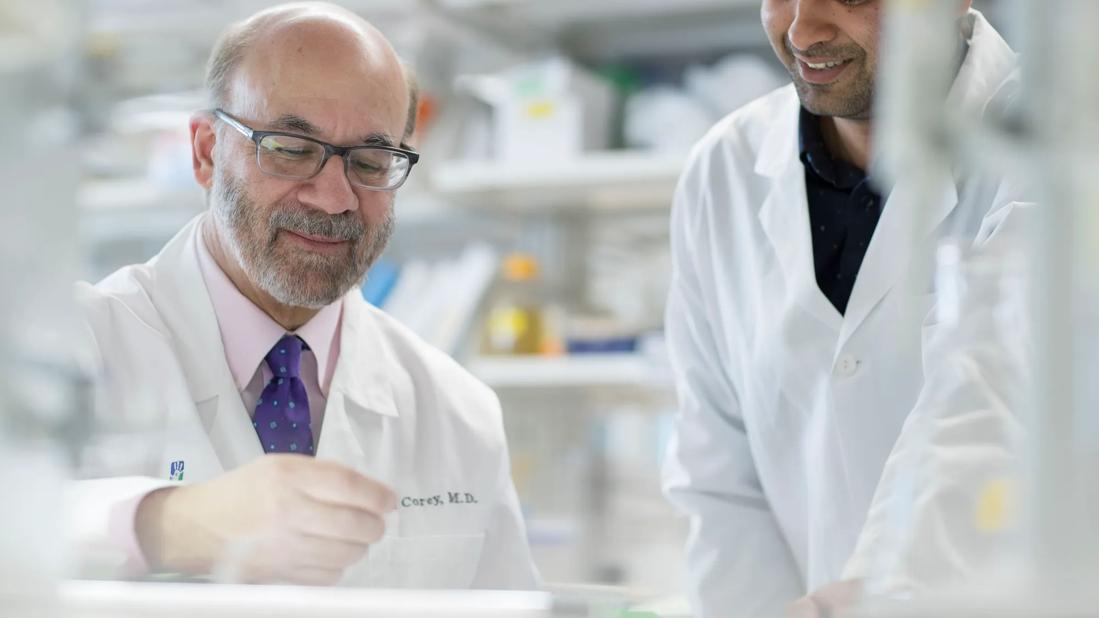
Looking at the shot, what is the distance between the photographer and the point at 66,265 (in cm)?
60

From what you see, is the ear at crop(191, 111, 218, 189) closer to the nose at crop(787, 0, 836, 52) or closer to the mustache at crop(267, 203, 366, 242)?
the mustache at crop(267, 203, 366, 242)

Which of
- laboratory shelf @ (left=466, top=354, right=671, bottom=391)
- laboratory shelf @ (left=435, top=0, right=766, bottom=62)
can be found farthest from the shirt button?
laboratory shelf @ (left=435, top=0, right=766, bottom=62)

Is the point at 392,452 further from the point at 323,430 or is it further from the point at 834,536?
the point at 834,536

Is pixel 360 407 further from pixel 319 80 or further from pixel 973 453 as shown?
pixel 973 453

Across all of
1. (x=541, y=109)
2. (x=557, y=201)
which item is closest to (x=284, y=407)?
(x=541, y=109)

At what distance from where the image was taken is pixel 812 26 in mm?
1401

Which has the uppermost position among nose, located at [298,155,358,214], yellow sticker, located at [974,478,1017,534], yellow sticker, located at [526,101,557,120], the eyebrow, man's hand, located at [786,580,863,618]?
A: yellow sticker, located at [526,101,557,120]

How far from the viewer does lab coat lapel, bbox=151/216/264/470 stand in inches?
53.2

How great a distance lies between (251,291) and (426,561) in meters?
0.43

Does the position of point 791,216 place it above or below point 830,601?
above

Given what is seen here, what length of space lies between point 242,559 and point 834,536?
0.80 metres

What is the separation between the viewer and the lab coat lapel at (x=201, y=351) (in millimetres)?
1351

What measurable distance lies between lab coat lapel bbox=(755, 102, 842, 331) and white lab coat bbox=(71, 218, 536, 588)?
45cm

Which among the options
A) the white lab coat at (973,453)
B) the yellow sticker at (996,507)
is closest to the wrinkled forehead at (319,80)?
the white lab coat at (973,453)
